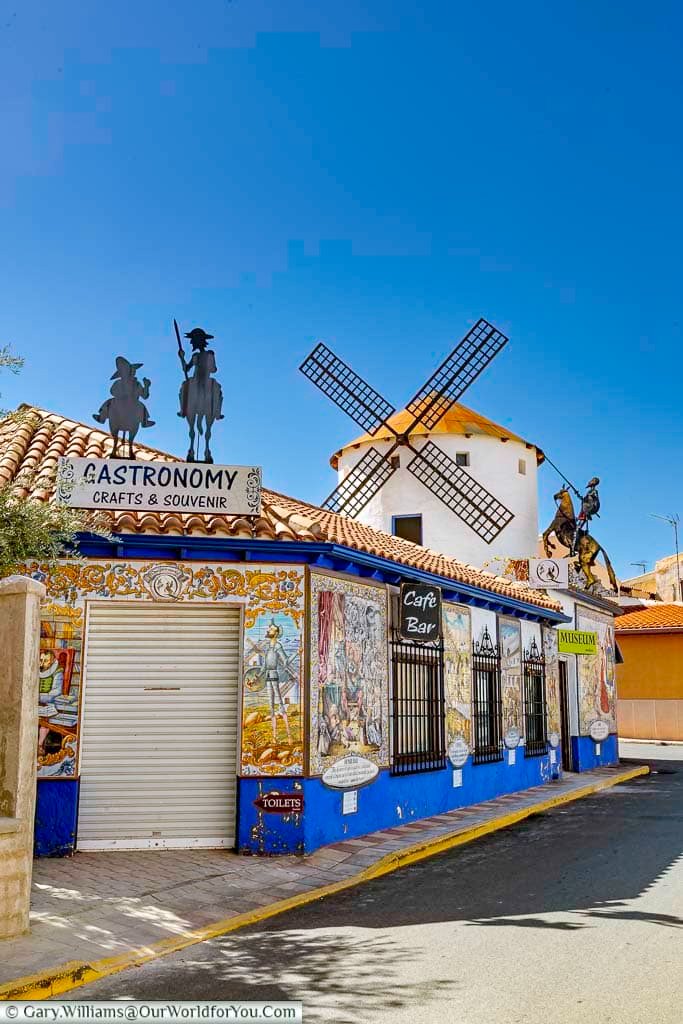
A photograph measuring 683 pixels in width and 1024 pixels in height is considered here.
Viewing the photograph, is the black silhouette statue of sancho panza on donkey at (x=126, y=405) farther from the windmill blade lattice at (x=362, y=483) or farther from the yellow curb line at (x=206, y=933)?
the windmill blade lattice at (x=362, y=483)

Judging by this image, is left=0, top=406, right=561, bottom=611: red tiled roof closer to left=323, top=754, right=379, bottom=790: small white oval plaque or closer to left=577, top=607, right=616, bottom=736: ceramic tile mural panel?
left=323, top=754, right=379, bottom=790: small white oval plaque

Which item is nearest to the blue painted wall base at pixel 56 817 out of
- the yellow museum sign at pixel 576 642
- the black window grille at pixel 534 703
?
the black window grille at pixel 534 703

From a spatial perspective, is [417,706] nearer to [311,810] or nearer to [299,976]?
[311,810]

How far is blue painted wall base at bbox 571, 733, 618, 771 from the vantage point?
21.0 meters

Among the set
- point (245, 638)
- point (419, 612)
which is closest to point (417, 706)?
point (419, 612)

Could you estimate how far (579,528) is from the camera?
2770cm

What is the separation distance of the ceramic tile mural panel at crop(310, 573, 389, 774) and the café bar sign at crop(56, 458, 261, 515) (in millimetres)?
1380

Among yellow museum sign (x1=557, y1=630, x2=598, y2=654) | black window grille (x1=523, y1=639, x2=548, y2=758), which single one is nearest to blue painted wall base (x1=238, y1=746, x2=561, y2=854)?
black window grille (x1=523, y1=639, x2=548, y2=758)

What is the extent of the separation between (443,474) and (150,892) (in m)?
17.4

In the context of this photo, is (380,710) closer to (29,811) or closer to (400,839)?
(400,839)

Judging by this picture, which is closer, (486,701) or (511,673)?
(486,701)

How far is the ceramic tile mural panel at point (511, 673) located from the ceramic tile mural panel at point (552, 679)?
6.18ft

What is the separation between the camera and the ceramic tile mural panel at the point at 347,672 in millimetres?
10695

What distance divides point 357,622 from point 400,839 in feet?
9.05
